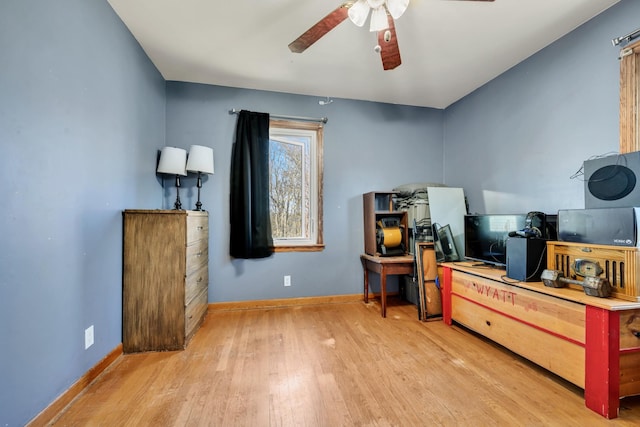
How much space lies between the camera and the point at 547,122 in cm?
229

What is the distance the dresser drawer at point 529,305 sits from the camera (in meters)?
1.52

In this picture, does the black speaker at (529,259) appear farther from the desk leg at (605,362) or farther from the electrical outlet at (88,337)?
the electrical outlet at (88,337)

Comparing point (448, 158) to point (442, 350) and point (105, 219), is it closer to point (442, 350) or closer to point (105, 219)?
point (442, 350)

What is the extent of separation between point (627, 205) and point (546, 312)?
81 cm

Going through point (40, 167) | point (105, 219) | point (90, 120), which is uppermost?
point (90, 120)

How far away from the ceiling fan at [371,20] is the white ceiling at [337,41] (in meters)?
0.29

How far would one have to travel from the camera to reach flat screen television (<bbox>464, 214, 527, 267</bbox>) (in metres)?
2.27

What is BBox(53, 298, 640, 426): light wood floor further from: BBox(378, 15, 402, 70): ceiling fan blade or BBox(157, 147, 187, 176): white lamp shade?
BBox(378, 15, 402, 70): ceiling fan blade

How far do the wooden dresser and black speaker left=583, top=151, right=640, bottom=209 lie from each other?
2.93 m

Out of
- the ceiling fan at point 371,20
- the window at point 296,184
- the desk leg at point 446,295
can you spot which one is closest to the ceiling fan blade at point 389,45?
the ceiling fan at point 371,20

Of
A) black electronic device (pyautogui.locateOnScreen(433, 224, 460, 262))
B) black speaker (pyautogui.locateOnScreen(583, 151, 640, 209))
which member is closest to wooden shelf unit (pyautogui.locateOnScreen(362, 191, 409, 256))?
black electronic device (pyautogui.locateOnScreen(433, 224, 460, 262))

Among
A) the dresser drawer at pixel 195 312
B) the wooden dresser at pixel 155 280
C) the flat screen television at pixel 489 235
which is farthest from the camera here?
the flat screen television at pixel 489 235

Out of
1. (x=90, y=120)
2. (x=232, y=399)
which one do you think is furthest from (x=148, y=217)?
(x=232, y=399)

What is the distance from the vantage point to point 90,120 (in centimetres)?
167
